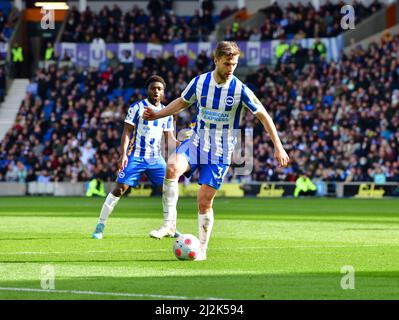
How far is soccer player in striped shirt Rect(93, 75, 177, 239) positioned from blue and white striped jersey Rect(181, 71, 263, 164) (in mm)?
3576

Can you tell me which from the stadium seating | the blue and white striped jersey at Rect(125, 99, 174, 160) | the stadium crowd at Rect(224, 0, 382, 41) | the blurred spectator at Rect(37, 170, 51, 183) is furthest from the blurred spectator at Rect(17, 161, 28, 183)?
the blue and white striped jersey at Rect(125, 99, 174, 160)

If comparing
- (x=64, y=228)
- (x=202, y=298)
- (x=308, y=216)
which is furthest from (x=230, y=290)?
(x=308, y=216)

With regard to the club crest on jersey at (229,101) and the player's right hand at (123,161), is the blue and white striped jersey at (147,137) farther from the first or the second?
the club crest on jersey at (229,101)

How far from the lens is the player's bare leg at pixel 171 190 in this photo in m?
13.5

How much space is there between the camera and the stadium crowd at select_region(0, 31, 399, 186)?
135 feet

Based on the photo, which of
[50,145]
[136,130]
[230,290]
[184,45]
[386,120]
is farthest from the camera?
[184,45]

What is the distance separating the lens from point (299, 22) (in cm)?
4859

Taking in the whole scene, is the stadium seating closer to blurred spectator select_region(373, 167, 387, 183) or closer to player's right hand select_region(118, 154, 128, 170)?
blurred spectator select_region(373, 167, 387, 183)

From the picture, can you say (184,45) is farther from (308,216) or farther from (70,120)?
(308,216)

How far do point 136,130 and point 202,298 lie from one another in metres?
8.58

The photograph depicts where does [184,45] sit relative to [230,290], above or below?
above

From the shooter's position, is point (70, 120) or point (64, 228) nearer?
point (64, 228)

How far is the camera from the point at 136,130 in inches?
689

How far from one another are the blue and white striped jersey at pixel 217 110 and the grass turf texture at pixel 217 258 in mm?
1380
